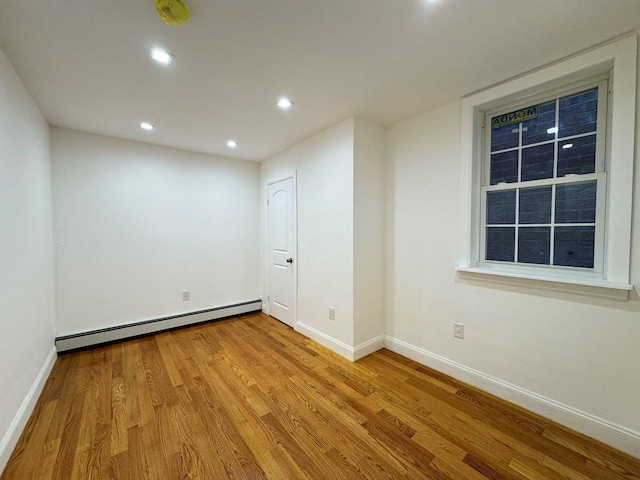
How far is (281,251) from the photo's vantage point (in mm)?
3748

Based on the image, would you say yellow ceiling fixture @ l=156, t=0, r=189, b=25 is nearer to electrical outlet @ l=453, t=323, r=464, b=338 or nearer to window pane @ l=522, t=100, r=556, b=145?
window pane @ l=522, t=100, r=556, b=145

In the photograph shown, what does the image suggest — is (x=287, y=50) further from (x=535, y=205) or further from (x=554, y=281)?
(x=554, y=281)

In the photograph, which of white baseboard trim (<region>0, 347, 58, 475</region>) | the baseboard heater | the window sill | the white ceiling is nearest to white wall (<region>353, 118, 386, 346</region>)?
the white ceiling

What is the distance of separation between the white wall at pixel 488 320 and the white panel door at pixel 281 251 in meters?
1.34

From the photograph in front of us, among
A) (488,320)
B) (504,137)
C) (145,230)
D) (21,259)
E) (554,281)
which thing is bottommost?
(488,320)

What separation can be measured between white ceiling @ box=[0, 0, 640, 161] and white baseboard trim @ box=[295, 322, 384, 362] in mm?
2315

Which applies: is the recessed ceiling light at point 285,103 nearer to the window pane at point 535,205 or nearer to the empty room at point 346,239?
the empty room at point 346,239

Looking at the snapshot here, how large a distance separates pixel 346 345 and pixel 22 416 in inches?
95.9

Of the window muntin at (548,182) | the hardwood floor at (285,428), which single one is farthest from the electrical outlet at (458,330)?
the window muntin at (548,182)

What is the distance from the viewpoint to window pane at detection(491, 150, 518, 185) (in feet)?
6.82

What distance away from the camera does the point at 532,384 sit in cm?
188

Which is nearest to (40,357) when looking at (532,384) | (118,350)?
(118,350)

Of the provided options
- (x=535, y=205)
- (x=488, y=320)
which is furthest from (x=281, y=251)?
(x=535, y=205)

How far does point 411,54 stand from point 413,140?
1.00 metres
